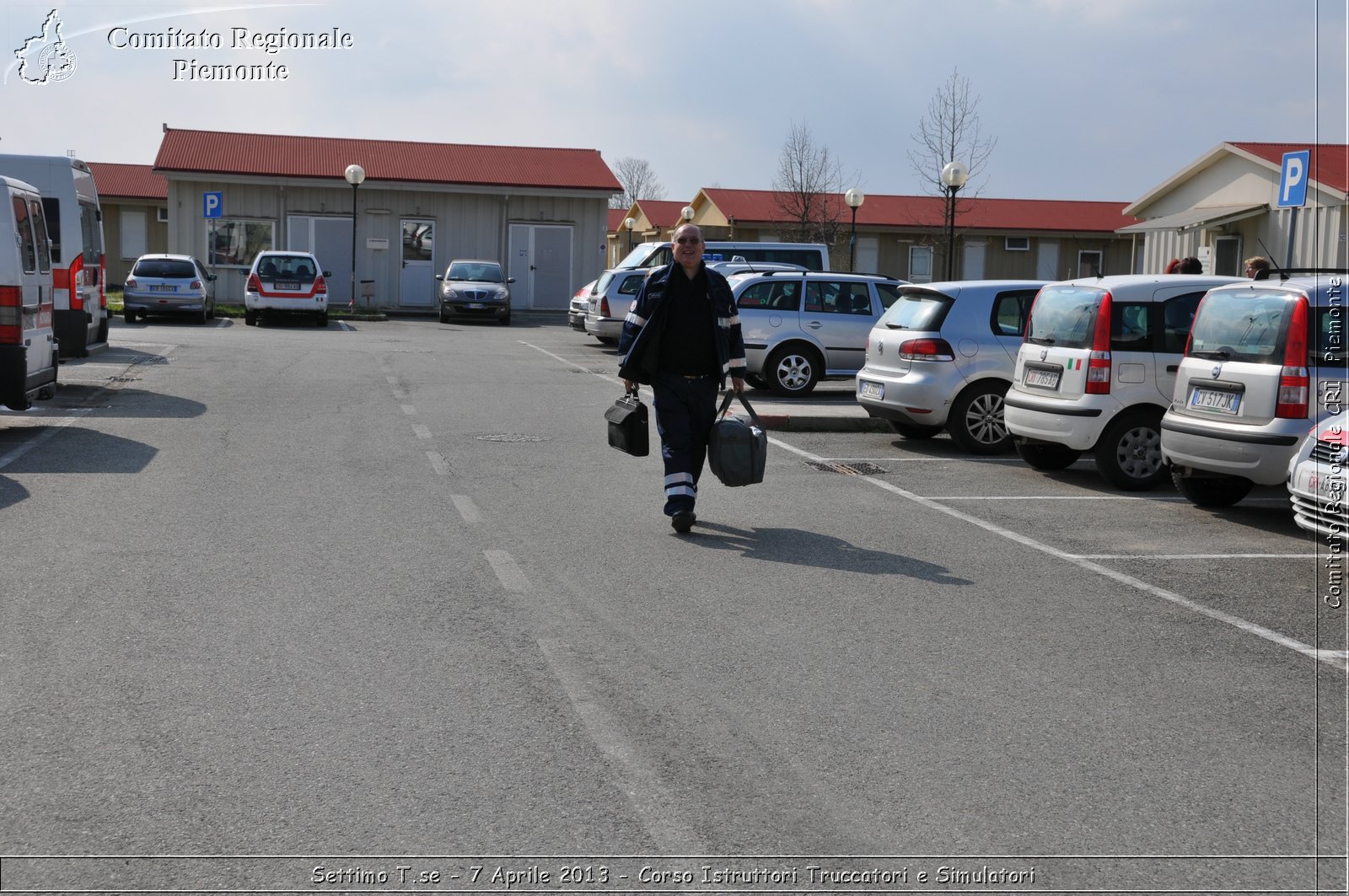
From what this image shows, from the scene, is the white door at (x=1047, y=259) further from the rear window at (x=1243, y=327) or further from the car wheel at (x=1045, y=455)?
the rear window at (x=1243, y=327)

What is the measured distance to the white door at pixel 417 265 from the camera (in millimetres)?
42969

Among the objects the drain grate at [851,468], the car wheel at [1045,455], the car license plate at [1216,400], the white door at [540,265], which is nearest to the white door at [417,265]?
Answer: the white door at [540,265]

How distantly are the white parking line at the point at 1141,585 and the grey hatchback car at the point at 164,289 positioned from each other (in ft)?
76.8

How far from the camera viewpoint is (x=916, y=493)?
10.9m

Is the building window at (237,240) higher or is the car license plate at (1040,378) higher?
the building window at (237,240)

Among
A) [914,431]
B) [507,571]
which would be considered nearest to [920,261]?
[914,431]

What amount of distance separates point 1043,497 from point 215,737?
7530 millimetres

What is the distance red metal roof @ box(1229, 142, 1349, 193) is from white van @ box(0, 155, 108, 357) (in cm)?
2288

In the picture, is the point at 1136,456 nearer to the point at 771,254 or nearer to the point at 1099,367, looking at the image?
the point at 1099,367

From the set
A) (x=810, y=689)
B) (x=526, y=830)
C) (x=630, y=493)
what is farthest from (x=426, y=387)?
(x=526, y=830)

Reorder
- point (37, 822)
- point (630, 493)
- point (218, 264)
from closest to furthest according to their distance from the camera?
1. point (37, 822)
2. point (630, 493)
3. point (218, 264)

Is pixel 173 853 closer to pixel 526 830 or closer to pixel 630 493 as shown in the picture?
pixel 526 830

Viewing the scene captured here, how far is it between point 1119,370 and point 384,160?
36.6 m

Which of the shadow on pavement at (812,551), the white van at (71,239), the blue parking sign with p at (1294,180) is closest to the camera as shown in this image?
the shadow on pavement at (812,551)
